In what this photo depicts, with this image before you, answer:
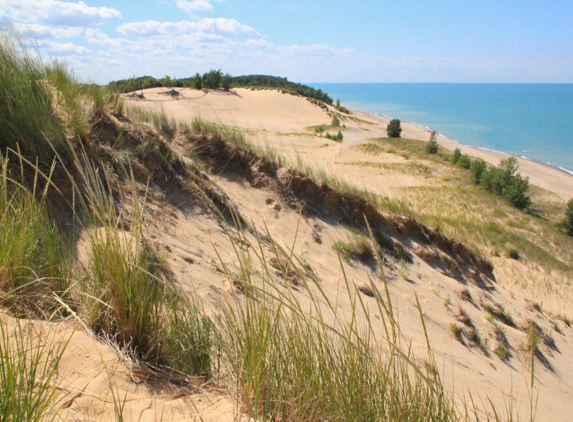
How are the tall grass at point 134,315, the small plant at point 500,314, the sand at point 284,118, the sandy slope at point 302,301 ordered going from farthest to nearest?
the sand at point 284,118, the small plant at point 500,314, the tall grass at point 134,315, the sandy slope at point 302,301

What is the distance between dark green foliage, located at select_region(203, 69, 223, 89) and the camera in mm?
52188

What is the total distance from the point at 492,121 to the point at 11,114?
9178cm

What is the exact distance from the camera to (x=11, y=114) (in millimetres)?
4484

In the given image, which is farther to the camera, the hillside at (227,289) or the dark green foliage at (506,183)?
the dark green foliage at (506,183)

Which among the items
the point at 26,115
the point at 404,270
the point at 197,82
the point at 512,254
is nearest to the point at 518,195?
the point at 512,254

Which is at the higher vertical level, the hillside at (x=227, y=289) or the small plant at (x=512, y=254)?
the hillside at (x=227, y=289)

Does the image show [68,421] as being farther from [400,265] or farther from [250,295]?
[400,265]

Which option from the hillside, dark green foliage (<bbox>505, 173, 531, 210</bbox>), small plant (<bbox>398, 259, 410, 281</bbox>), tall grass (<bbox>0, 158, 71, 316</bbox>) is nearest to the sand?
dark green foliage (<bbox>505, 173, 531, 210</bbox>)

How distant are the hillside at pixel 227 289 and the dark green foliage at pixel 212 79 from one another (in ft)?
139

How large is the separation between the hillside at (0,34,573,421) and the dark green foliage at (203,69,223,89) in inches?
1673

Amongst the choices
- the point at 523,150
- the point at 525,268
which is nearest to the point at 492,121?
the point at 523,150

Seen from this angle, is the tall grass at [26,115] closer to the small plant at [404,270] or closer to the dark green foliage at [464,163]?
the small plant at [404,270]

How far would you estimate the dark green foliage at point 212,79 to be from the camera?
5219cm

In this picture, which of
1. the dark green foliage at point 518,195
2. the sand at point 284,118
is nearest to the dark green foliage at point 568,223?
the dark green foliage at point 518,195
